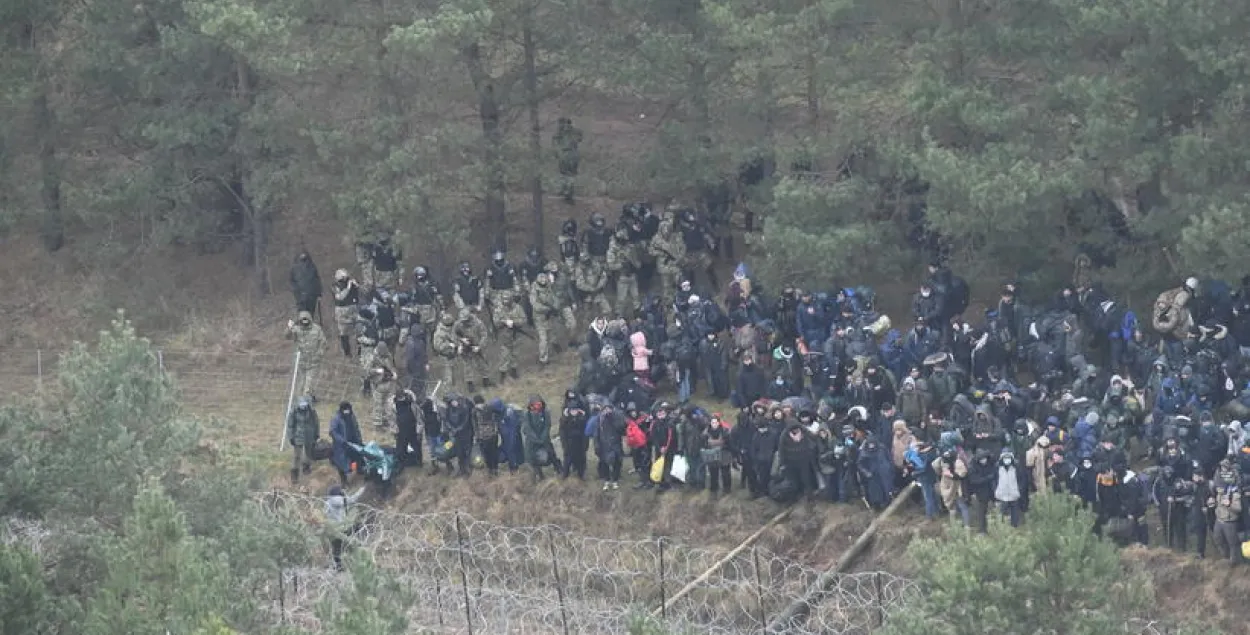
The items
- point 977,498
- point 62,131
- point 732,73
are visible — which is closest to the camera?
point 977,498

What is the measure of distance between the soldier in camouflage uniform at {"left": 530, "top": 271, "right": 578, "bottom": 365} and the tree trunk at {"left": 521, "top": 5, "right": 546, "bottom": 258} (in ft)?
5.93

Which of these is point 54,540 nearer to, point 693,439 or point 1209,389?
point 693,439

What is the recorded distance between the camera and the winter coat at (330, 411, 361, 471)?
3272 cm

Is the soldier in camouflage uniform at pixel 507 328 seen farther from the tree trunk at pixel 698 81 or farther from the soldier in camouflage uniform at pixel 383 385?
the tree trunk at pixel 698 81

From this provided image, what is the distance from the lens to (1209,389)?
1177 inches

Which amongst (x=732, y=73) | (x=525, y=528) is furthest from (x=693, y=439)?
(x=732, y=73)

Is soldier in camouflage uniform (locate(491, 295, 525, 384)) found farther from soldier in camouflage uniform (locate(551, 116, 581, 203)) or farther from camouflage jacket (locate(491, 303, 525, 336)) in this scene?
soldier in camouflage uniform (locate(551, 116, 581, 203))

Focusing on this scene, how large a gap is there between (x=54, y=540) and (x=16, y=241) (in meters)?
18.6

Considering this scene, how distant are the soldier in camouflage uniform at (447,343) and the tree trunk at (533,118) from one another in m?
2.86

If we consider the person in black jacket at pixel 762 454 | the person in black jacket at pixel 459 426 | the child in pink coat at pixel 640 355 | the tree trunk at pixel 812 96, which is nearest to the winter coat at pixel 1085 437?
the person in black jacket at pixel 762 454

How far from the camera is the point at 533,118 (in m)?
38.7

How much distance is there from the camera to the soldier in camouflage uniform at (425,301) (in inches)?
1420

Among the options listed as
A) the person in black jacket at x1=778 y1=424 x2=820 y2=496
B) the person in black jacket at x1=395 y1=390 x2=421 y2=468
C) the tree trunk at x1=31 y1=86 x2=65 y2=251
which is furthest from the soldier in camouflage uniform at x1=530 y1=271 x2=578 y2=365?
the tree trunk at x1=31 y1=86 x2=65 y2=251

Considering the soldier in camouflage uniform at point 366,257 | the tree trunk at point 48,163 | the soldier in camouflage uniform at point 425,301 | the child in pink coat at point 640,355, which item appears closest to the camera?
the child in pink coat at point 640,355
